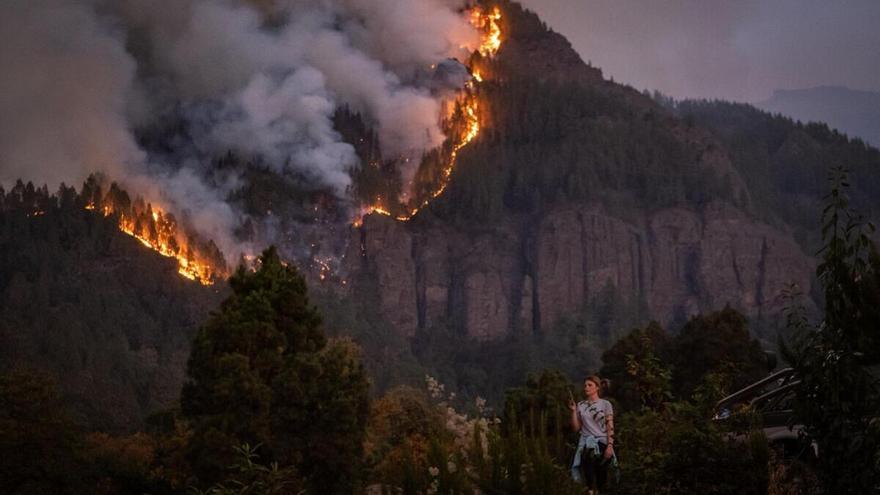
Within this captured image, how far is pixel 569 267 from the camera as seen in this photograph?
454ft

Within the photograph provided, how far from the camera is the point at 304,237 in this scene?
5797 inches

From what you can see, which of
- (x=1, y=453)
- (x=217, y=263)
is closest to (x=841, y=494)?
(x=1, y=453)

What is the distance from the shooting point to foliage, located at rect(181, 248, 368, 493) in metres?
33.8

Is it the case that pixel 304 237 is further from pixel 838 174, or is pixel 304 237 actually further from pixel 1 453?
pixel 838 174

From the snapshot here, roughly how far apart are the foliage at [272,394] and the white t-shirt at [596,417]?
23085 millimetres

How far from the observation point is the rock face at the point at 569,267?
137000mm

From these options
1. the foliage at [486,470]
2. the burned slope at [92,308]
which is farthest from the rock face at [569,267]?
the foliage at [486,470]

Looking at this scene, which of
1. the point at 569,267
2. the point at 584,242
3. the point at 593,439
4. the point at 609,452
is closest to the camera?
the point at 609,452

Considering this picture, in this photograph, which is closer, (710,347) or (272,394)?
(272,394)

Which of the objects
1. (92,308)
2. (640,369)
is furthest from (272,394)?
(92,308)

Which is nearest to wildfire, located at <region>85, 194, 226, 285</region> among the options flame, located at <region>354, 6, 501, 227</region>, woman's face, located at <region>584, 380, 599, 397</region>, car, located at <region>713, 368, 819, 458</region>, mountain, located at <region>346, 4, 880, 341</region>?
mountain, located at <region>346, 4, 880, 341</region>

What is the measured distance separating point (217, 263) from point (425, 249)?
1150 inches

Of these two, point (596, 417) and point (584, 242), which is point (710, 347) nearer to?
point (596, 417)

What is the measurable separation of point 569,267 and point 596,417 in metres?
128
